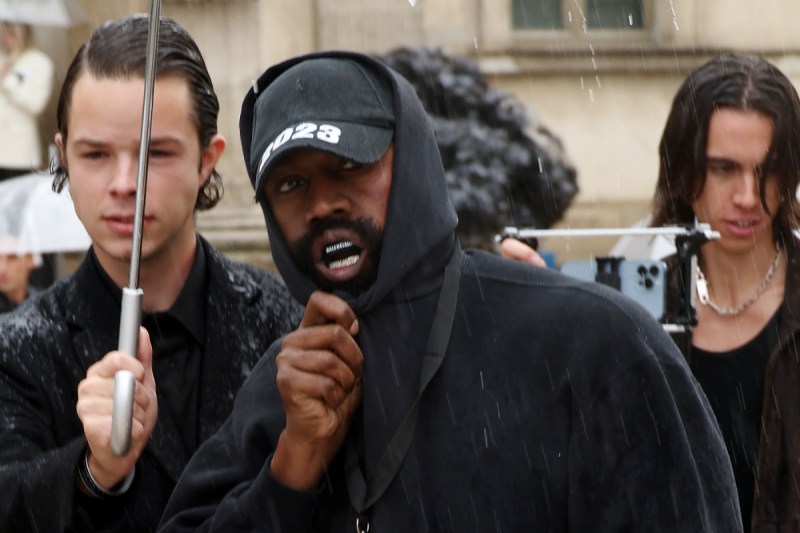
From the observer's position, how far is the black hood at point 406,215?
115 inches

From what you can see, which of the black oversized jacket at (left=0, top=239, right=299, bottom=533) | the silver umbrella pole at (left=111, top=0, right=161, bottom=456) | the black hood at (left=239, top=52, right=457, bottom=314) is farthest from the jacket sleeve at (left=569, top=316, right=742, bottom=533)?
the black oversized jacket at (left=0, top=239, right=299, bottom=533)

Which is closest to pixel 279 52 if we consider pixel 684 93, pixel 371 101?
pixel 684 93

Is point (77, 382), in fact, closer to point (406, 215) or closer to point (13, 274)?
point (406, 215)

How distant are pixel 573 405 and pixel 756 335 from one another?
180 cm

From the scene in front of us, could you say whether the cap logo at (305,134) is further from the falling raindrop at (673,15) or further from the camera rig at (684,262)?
the falling raindrop at (673,15)

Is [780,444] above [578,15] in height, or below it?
below

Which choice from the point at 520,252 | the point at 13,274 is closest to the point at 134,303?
the point at 520,252

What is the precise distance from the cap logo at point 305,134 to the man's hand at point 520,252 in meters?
1.48

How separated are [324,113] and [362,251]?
250mm

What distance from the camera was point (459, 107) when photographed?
7691mm

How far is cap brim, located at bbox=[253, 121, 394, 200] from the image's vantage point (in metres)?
2.87

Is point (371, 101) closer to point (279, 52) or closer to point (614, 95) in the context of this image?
point (279, 52)

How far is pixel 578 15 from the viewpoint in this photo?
11453 millimetres

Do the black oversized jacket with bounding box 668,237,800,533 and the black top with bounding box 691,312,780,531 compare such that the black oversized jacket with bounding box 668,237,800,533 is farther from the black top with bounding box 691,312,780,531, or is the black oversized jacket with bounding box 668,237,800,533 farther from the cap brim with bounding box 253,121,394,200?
the cap brim with bounding box 253,121,394,200
